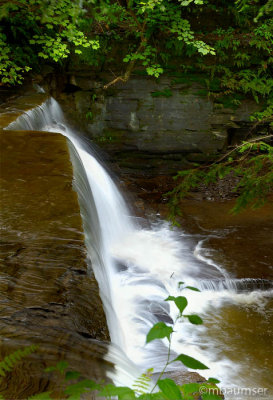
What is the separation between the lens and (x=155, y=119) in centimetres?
812

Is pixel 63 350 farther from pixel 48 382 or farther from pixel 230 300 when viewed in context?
pixel 230 300

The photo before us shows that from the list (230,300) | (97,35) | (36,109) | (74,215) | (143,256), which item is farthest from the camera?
(97,35)

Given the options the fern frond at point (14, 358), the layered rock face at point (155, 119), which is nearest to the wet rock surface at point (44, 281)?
the fern frond at point (14, 358)

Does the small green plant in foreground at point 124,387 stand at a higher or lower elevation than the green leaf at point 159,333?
lower

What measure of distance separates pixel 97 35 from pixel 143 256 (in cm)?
508

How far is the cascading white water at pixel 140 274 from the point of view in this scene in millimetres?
3252

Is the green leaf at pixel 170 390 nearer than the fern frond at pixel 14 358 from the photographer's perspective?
Yes

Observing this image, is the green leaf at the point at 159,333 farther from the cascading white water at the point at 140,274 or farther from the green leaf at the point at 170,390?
the cascading white water at the point at 140,274

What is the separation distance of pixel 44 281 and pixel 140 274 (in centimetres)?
258

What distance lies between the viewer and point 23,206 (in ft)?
10.0

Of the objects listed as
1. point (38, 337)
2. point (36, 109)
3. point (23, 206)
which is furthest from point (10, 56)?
point (38, 337)

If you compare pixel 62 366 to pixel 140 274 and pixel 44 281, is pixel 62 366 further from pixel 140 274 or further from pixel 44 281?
pixel 140 274

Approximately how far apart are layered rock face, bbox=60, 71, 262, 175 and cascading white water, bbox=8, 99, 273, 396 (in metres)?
1.47

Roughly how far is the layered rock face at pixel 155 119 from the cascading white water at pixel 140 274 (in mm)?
1465
